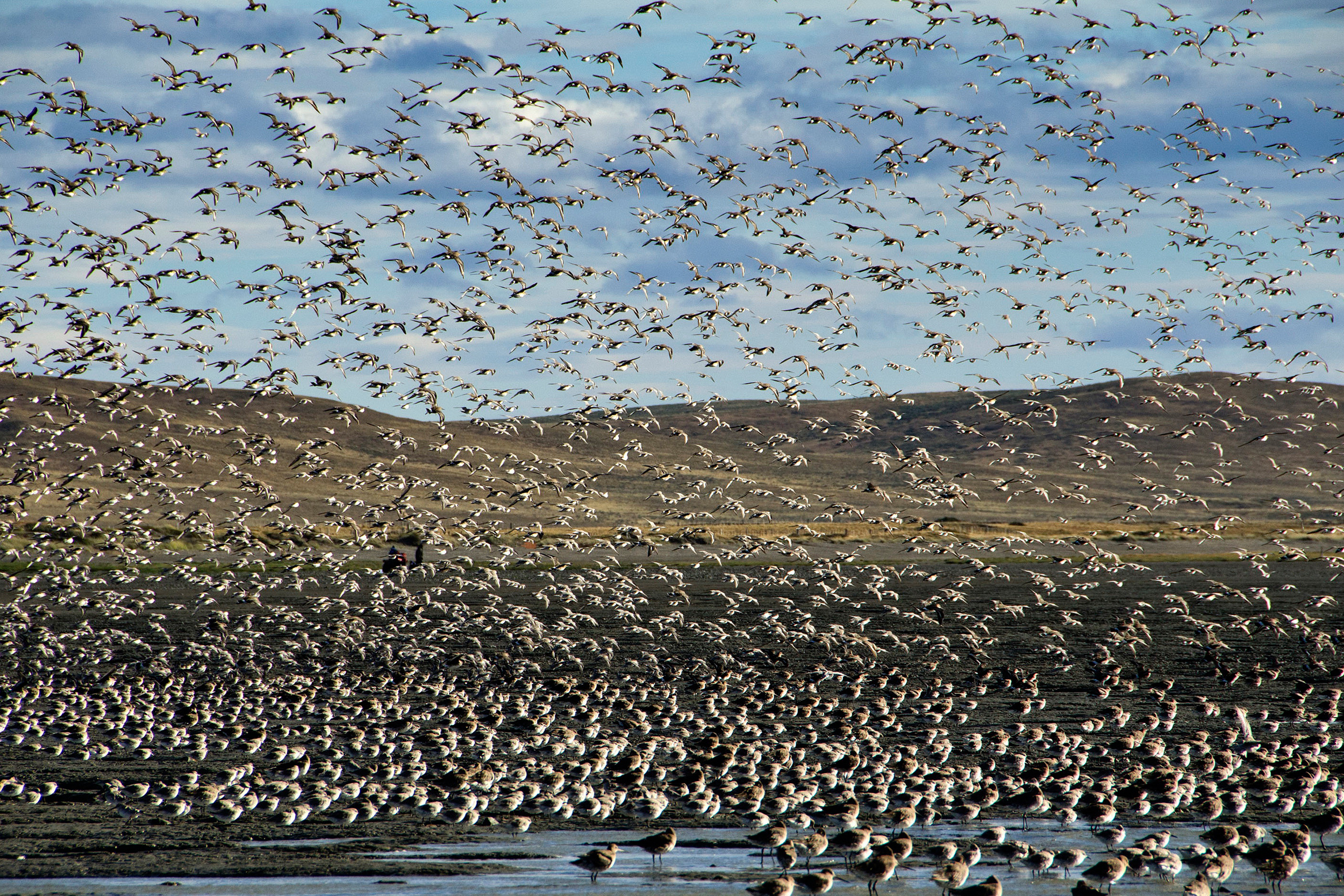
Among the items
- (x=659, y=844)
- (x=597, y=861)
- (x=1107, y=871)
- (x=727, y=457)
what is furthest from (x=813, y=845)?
(x=727, y=457)

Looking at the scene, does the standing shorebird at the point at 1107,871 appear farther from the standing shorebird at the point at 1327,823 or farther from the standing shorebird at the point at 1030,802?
the standing shorebird at the point at 1327,823

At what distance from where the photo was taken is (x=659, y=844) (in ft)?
40.3

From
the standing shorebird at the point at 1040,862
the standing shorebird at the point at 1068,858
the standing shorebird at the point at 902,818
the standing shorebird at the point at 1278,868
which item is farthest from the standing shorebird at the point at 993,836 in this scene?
the standing shorebird at the point at 1278,868

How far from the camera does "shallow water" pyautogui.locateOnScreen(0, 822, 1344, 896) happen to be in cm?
1140

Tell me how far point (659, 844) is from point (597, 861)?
2.94 feet

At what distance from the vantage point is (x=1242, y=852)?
11875 millimetres

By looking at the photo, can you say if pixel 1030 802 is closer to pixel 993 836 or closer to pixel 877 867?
pixel 993 836

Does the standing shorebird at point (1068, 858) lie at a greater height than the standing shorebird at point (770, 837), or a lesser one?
lesser

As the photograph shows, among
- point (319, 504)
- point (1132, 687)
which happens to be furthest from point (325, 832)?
point (319, 504)

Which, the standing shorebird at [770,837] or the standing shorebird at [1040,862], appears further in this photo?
the standing shorebird at [770,837]

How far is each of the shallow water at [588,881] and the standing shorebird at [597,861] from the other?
10 centimetres

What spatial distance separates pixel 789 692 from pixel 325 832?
37.5 ft

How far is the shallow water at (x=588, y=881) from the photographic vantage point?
37.4 ft

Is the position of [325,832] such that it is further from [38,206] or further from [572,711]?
[38,206]
